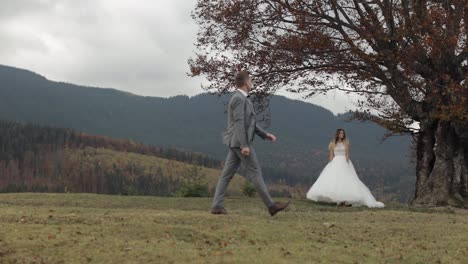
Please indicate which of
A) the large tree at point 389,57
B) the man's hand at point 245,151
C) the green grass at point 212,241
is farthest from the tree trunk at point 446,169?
the man's hand at point 245,151

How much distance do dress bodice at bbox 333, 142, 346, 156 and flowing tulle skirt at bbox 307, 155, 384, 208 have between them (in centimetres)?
17

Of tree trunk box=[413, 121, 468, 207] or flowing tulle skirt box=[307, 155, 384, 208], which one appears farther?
tree trunk box=[413, 121, 468, 207]

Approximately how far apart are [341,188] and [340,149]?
1.97 meters

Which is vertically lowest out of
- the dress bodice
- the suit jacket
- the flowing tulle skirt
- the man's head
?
the flowing tulle skirt

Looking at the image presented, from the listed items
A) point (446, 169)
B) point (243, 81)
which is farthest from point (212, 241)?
point (446, 169)

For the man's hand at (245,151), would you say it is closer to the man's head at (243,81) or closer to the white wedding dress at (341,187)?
the man's head at (243,81)

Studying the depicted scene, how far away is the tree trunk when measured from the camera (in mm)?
26219

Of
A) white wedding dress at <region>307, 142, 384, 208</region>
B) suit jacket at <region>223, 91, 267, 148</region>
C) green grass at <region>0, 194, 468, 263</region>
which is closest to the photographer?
green grass at <region>0, 194, 468, 263</region>

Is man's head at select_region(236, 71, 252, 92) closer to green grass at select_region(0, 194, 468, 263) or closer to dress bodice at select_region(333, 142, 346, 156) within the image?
green grass at select_region(0, 194, 468, 263)

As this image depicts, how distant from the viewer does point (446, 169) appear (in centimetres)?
2656

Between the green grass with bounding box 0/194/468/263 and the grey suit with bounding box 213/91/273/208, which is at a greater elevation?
the grey suit with bounding box 213/91/273/208

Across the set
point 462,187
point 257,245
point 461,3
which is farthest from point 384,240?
point 462,187

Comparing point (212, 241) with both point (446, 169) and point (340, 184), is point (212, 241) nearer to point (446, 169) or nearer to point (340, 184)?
point (340, 184)

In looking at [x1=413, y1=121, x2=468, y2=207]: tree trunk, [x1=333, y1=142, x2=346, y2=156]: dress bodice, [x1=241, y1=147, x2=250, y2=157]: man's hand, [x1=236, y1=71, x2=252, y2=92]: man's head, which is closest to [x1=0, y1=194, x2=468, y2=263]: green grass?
[x1=241, y1=147, x2=250, y2=157]: man's hand
